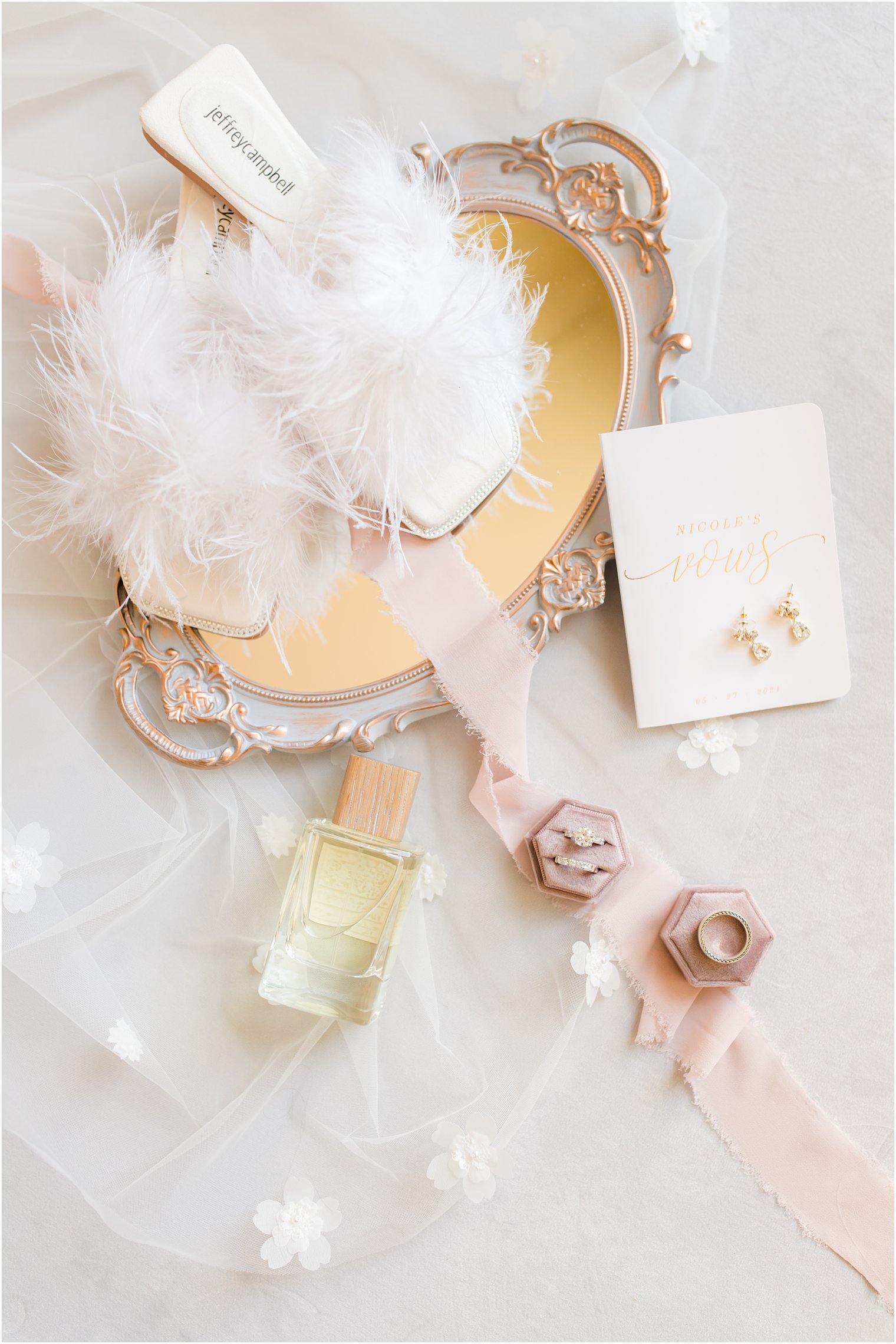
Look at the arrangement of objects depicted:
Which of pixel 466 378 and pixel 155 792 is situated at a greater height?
pixel 466 378

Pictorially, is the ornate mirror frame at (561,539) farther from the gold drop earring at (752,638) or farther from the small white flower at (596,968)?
the small white flower at (596,968)

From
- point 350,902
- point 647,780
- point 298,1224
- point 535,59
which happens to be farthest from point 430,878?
point 535,59

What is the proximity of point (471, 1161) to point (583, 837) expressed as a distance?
305 mm

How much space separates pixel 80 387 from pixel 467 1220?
0.78 metres

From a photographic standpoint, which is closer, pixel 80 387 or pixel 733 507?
pixel 80 387

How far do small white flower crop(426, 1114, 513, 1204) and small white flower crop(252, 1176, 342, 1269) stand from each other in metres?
0.10

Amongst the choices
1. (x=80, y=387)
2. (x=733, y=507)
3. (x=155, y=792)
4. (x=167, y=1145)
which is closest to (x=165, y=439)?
(x=80, y=387)

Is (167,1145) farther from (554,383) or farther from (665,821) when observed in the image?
(554,383)

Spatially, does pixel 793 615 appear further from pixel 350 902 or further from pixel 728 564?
pixel 350 902

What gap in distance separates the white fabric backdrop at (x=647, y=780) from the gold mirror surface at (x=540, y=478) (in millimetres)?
84

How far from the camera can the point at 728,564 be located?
0.69 m

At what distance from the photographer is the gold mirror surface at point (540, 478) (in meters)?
0.68

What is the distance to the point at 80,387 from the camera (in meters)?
0.59

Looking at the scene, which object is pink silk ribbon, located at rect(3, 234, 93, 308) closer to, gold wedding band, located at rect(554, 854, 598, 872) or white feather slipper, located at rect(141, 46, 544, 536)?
white feather slipper, located at rect(141, 46, 544, 536)
